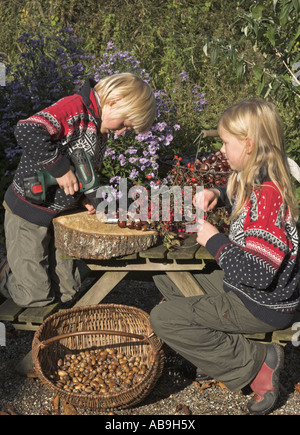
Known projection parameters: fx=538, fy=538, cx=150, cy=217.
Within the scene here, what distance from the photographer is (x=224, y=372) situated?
2557mm

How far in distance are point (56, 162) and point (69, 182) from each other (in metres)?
0.12

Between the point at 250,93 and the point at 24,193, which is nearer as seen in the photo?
the point at 24,193

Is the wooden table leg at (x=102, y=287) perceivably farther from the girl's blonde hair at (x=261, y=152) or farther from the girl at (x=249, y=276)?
the girl's blonde hair at (x=261, y=152)

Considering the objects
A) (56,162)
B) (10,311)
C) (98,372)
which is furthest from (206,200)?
(10,311)

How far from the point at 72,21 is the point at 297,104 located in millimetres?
4337

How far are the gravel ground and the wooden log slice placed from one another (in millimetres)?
740

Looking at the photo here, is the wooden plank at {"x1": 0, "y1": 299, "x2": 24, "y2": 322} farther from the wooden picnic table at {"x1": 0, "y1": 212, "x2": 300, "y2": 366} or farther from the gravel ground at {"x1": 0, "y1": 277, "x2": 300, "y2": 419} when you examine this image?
the gravel ground at {"x1": 0, "y1": 277, "x2": 300, "y2": 419}

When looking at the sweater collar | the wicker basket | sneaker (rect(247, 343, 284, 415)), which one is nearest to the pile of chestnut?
the wicker basket

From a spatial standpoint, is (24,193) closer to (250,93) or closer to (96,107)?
(96,107)

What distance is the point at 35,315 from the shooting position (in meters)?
2.82

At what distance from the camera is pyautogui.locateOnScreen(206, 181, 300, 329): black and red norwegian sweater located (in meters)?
2.25

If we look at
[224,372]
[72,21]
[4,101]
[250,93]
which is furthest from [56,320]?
[72,21]

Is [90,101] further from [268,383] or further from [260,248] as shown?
[268,383]

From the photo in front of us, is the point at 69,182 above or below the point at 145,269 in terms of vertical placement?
above
